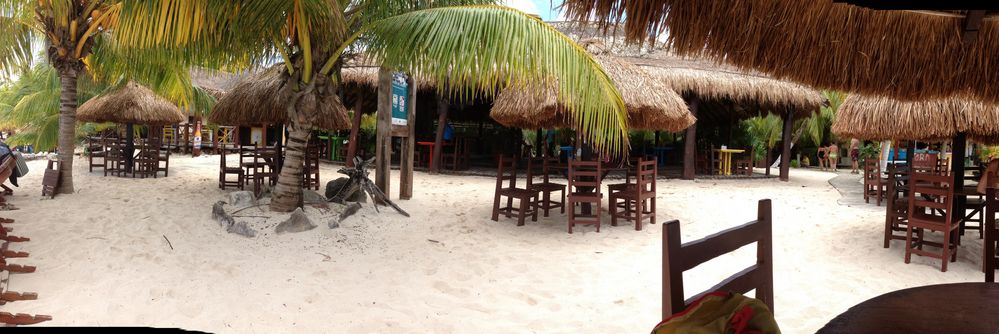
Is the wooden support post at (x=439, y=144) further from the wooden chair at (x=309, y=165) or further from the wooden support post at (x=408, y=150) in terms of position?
the wooden support post at (x=408, y=150)

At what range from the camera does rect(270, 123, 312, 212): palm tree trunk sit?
551 cm

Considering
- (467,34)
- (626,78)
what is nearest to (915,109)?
(626,78)

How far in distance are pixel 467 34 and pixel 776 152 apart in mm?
19626

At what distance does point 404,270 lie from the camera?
427 cm

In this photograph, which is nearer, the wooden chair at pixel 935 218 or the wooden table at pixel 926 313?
the wooden table at pixel 926 313

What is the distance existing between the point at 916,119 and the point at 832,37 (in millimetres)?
4591

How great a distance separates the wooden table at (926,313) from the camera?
1243mm

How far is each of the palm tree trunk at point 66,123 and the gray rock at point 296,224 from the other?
3580mm

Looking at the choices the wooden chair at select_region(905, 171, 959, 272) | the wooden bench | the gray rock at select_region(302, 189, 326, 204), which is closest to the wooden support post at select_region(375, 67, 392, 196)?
the gray rock at select_region(302, 189, 326, 204)

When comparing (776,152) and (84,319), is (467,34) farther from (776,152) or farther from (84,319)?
(776,152)

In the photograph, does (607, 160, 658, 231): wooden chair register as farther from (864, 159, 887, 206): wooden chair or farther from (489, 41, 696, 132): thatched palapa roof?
(864, 159, 887, 206): wooden chair

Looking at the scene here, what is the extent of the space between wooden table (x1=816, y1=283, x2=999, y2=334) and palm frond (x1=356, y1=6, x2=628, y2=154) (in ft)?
9.09

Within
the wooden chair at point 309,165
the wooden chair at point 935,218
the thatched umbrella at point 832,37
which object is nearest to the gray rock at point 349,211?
the wooden chair at point 309,165

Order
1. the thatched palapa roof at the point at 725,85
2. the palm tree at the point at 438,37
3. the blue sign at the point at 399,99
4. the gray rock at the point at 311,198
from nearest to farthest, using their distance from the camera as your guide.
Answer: the palm tree at the point at 438,37 < the gray rock at the point at 311,198 < the blue sign at the point at 399,99 < the thatched palapa roof at the point at 725,85
